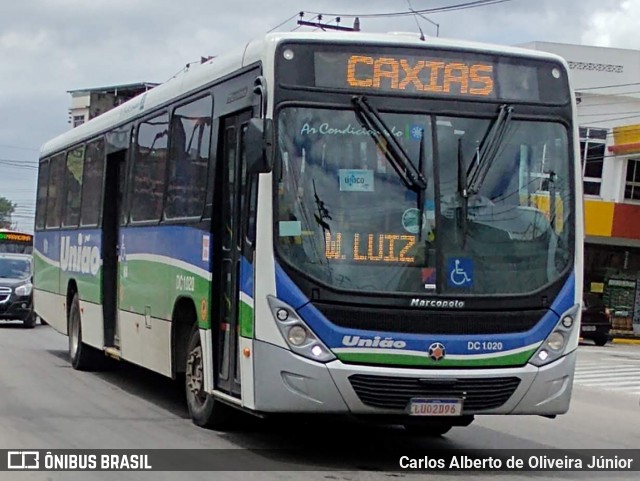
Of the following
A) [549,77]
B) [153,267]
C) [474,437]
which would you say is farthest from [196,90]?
[474,437]

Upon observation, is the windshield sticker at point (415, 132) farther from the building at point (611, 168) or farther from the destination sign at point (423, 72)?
the building at point (611, 168)

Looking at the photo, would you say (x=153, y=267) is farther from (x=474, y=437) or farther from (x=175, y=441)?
(x=474, y=437)

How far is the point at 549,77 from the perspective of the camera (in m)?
10.2

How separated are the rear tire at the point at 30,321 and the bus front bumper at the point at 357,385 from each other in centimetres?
2017

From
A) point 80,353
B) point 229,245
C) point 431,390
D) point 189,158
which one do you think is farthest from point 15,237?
point 431,390

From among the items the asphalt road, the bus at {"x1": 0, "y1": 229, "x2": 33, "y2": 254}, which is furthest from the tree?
the asphalt road

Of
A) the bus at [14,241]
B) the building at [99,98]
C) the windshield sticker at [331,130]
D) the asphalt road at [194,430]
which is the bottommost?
the asphalt road at [194,430]

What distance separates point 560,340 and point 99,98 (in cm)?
5280

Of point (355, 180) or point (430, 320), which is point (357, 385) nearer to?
point (430, 320)

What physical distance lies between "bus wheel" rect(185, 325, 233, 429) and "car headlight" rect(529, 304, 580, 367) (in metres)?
3.15

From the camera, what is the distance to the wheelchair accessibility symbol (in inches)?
376

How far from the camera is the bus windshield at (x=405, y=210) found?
9.44m

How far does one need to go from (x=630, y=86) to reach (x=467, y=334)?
35203 millimetres

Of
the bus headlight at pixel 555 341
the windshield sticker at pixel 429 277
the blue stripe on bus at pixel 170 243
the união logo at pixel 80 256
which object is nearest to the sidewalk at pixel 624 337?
the união logo at pixel 80 256
